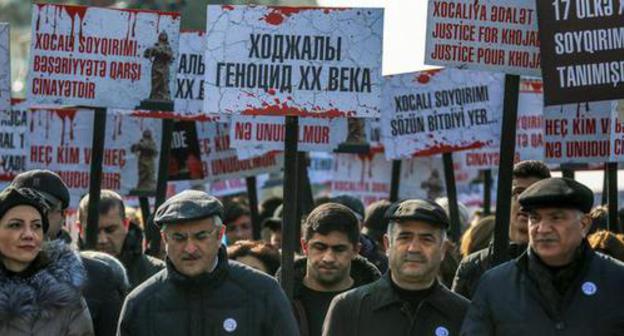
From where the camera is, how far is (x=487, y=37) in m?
9.71

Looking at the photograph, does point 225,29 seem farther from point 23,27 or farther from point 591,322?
point 23,27

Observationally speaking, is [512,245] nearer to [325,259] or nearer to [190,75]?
[325,259]

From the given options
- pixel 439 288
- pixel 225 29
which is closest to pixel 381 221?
pixel 225 29

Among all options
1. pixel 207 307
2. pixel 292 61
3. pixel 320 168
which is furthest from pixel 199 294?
pixel 320 168

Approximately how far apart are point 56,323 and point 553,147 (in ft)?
16.4

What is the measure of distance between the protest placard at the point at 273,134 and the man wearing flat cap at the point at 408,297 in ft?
14.1

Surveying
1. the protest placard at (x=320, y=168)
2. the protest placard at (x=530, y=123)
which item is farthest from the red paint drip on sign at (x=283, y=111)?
the protest placard at (x=320, y=168)

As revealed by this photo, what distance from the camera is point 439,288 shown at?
27.1 ft

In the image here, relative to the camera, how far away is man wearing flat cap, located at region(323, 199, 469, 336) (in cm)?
814

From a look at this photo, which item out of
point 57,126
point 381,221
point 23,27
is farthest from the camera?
point 23,27

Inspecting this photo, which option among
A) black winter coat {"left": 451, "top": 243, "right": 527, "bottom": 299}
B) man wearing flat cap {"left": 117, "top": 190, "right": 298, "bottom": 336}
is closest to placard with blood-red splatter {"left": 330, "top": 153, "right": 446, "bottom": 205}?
→ black winter coat {"left": 451, "top": 243, "right": 527, "bottom": 299}

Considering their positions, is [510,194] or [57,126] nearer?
[510,194]

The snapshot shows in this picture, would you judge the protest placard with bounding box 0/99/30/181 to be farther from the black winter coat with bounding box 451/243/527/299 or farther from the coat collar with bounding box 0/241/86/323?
the coat collar with bounding box 0/241/86/323

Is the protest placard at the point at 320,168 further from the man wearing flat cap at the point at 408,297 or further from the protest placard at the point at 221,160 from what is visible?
the man wearing flat cap at the point at 408,297
